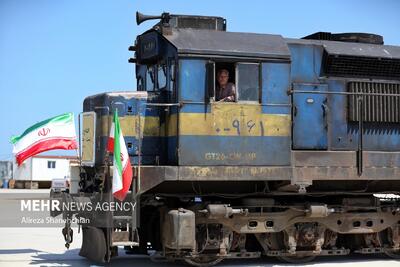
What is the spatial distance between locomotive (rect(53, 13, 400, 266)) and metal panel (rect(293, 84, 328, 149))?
0.02m

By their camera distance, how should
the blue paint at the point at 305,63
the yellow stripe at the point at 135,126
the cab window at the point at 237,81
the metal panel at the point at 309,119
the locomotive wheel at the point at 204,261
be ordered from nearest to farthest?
the cab window at the point at 237,81, the yellow stripe at the point at 135,126, the locomotive wheel at the point at 204,261, the metal panel at the point at 309,119, the blue paint at the point at 305,63

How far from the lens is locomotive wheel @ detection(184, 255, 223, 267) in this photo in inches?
419

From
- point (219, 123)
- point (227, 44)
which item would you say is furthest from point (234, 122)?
point (227, 44)

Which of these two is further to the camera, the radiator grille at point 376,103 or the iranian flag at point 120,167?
the radiator grille at point 376,103

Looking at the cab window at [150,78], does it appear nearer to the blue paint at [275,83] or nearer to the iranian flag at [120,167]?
the iranian flag at [120,167]

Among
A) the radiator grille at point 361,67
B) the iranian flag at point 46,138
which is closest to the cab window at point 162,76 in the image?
the iranian flag at point 46,138

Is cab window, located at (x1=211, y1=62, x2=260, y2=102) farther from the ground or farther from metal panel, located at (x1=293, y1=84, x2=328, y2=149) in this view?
the ground

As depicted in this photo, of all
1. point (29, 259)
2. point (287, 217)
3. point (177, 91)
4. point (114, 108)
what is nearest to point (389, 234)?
point (287, 217)

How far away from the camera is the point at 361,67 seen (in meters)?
11.6

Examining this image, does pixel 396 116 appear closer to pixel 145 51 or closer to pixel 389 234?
pixel 389 234

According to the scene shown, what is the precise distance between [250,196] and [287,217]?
0.77 metres

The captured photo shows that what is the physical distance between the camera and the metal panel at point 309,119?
11.0 m

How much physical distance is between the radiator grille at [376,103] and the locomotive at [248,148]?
23 mm

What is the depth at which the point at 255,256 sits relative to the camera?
10.9 meters
